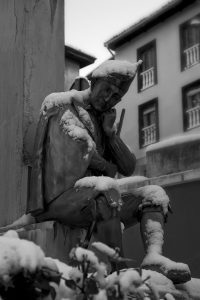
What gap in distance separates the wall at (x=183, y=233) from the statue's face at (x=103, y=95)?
9.27 meters

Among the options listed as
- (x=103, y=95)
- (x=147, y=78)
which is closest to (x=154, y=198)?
(x=103, y=95)

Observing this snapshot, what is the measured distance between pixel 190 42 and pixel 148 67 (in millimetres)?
2486

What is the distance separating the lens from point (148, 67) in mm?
31031

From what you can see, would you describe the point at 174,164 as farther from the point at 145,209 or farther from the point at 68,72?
the point at 145,209

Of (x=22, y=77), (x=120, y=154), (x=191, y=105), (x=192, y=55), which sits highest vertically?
(x=192, y=55)

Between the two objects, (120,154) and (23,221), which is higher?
(120,154)

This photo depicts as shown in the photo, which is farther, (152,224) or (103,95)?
(103,95)

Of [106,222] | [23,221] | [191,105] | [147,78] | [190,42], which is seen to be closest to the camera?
[106,222]

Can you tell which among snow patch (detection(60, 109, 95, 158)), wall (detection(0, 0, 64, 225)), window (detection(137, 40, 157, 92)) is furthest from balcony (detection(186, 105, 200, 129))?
snow patch (detection(60, 109, 95, 158))

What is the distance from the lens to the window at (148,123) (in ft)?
96.4

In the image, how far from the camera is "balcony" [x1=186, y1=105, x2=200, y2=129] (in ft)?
89.9

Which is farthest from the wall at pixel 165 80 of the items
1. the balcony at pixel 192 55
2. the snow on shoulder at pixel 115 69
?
the snow on shoulder at pixel 115 69

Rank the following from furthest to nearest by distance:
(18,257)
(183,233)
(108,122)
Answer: (183,233)
(108,122)
(18,257)

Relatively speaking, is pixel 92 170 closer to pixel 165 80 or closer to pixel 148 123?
pixel 165 80
